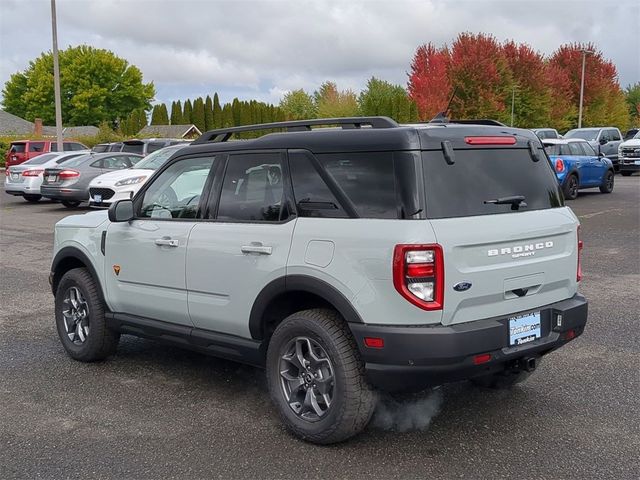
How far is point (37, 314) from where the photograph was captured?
736 cm

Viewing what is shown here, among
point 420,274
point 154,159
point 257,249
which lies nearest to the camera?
point 420,274

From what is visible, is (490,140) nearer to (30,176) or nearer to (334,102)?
(30,176)

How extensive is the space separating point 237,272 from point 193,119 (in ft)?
273

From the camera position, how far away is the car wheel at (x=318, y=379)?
3.84m

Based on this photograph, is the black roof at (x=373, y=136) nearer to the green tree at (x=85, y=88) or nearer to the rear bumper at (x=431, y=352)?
the rear bumper at (x=431, y=352)

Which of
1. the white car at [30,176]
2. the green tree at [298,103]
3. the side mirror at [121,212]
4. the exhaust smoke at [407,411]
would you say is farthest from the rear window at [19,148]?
the green tree at [298,103]

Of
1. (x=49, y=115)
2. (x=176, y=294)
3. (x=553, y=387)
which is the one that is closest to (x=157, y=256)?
(x=176, y=294)

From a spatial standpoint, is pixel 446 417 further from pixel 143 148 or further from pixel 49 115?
pixel 49 115

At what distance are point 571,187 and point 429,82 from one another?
37.4 metres

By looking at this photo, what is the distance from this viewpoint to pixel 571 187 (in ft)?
62.9

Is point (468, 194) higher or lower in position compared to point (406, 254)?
higher

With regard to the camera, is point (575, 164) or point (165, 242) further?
point (575, 164)

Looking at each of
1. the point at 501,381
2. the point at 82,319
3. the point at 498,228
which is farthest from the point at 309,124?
the point at 82,319

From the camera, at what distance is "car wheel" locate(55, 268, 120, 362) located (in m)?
5.52
